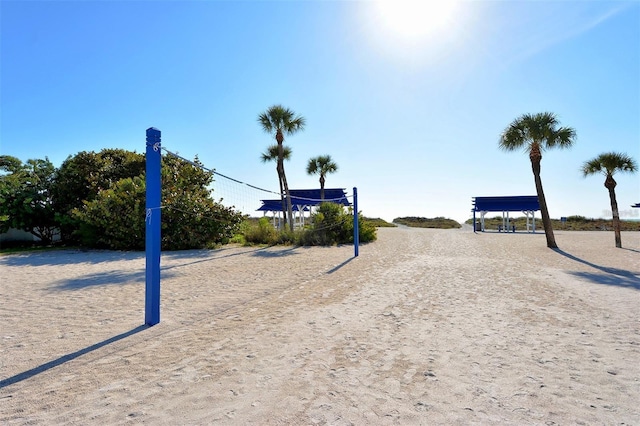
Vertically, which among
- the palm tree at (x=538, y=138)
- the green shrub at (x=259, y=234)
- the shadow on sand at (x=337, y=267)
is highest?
the palm tree at (x=538, y=138)

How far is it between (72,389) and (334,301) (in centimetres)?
337

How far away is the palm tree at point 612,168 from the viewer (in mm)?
14555

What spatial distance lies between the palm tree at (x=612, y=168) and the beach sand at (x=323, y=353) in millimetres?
11237

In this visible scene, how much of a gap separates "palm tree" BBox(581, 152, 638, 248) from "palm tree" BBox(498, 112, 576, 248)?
2.18m

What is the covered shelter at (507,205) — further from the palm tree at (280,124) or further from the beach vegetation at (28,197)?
the beach vegetation at (28,197)

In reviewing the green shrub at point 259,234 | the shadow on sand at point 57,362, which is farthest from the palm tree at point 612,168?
the shadow on sand at point 57,362

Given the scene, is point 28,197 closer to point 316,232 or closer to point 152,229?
point 316,232

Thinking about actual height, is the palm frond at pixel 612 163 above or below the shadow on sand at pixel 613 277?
above

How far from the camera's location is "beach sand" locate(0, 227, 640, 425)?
218 centimetres

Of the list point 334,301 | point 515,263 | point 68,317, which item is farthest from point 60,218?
point 515,263

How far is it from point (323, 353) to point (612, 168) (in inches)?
687

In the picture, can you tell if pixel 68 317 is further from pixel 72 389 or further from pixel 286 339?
pixel 286 339

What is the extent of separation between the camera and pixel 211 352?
10.4 feet

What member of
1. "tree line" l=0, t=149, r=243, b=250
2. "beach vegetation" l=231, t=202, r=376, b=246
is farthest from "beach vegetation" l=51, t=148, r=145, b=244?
"beach vegetation" l=231, t=202, r=376, b=246
